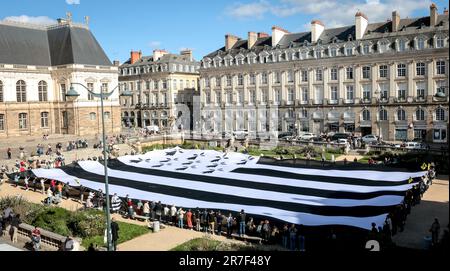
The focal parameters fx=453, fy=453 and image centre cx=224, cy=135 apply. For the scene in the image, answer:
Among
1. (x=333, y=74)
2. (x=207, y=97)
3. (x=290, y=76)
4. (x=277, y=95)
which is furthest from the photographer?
(x=207, y=97)

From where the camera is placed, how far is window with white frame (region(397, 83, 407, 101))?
52812 mm

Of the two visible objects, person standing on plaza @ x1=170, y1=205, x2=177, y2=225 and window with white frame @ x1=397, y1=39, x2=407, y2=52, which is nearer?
person standing on plaza @ x1=170, y1=205, x2=177, y2=225

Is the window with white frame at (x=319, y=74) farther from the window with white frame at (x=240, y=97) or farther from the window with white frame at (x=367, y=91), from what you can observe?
the window with white frame at (x=240, y=97)

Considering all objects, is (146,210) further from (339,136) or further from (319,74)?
(319,74)

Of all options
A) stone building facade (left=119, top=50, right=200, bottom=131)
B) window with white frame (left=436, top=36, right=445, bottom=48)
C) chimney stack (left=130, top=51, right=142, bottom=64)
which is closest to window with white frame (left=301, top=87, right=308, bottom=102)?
window with white frame (left=436, top=36, right=445, bottom=48)

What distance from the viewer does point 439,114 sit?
164 ft

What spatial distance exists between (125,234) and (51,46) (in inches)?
1901

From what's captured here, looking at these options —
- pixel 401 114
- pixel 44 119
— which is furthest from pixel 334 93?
pixel 44 119

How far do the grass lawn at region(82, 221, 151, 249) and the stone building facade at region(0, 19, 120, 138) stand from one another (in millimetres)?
39534

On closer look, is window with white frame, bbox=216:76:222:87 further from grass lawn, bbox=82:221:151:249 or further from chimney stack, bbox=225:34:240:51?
grass lawn, bbox=82:221:151:249

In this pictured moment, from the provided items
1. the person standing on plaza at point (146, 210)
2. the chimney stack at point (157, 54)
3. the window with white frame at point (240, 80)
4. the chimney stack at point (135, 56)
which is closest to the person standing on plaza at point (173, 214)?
the person standing on plaza at point (146, 210)

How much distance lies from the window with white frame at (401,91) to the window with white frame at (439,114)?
401 cm

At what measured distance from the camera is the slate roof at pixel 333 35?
52094 millimetres
